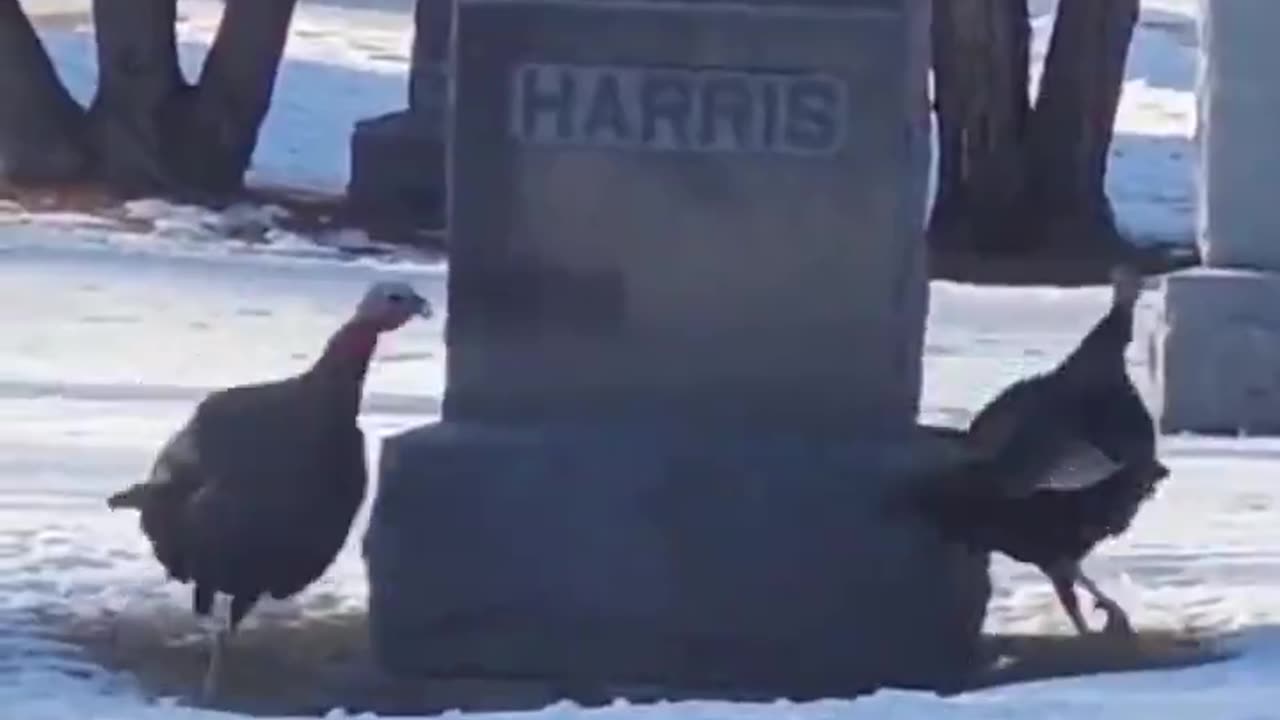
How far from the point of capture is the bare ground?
6.88 metres

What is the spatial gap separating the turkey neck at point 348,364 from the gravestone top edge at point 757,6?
0.68m

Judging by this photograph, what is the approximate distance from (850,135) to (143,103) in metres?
11.6

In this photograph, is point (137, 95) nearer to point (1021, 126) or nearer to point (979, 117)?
point (979, 117)

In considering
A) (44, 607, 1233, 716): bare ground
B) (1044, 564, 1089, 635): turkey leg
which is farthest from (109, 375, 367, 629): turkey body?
(1044, 564, 1089, 635): turkey leg

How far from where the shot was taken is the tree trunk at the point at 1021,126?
1691cm

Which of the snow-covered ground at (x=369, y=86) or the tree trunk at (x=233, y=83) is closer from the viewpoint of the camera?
the tree trunk at (x=233, y=83)

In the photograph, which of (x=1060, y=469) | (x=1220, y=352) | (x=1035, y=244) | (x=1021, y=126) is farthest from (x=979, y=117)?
(x=1060, y=469)

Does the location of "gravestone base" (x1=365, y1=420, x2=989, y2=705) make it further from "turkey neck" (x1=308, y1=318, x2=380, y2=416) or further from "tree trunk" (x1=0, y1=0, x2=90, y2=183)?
"tree trunk" (x1=0, y1=0, x2=90, y2=183)

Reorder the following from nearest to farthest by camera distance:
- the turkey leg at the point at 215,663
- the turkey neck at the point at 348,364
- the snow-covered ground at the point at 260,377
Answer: the snow-covered ground at the point at 260,377, the turkey leg at the point at 215,663, the turkey neck at the point at 348,364

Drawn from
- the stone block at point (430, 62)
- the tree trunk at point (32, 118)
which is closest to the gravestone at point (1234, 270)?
the stone block at point (430, 62)

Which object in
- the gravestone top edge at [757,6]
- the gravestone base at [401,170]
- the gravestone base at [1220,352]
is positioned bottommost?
the gravestone base at [401,170]

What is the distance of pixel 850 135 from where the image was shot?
707 centimetres

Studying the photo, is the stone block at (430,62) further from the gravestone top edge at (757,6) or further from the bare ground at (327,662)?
the gravestone top edge at (757,6)

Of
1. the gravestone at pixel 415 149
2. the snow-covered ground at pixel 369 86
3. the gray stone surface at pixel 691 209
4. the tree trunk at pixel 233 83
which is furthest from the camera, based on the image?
the snow-covered ground at pixel 369 86
